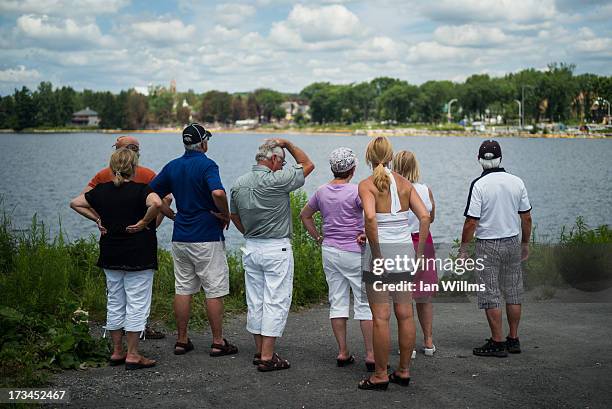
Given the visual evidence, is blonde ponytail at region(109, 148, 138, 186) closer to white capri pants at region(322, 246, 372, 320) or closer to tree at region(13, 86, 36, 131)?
white capri pants at region(322, 246, 372, 320)

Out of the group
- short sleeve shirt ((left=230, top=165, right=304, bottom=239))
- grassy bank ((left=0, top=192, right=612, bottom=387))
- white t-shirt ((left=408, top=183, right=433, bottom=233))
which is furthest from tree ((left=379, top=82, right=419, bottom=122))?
short sleeve shirt ((left=230, top=165, right=304, bottom=239))

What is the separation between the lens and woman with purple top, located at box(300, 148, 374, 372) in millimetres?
6383

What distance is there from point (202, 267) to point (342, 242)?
1445mm

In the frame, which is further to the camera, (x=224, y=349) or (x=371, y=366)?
(x=224, y=349)

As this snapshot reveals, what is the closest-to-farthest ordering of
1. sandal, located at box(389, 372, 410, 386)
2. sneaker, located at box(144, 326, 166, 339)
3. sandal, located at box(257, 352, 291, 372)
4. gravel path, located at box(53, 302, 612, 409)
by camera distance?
gravel path, located at box(53, 302, 612, 409), sandal, located at box(389, 372, 410, 386), sandal, located at box(257, 352, 291, 372), sneaker, located at box(144, 326, 166, 339)

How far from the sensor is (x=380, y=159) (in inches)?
232

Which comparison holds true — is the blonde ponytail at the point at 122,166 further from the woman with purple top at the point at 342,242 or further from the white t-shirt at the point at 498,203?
the white t-shirt at the point at 498,203

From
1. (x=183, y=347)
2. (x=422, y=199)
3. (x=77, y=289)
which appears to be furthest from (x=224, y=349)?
(x=77, y=289)

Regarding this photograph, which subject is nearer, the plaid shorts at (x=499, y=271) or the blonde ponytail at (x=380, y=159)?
the blonde ponytail at (x=380, y=159)

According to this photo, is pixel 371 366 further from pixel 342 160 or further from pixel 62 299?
pixel 62 299

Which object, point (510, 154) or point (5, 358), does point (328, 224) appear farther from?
point (510, 154)

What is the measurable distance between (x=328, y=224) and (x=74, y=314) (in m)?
2.97

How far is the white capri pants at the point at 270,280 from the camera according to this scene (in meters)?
6.59

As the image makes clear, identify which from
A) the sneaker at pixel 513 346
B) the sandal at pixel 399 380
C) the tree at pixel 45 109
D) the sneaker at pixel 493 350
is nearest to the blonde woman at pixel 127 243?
the sandal at pixel 399 380
